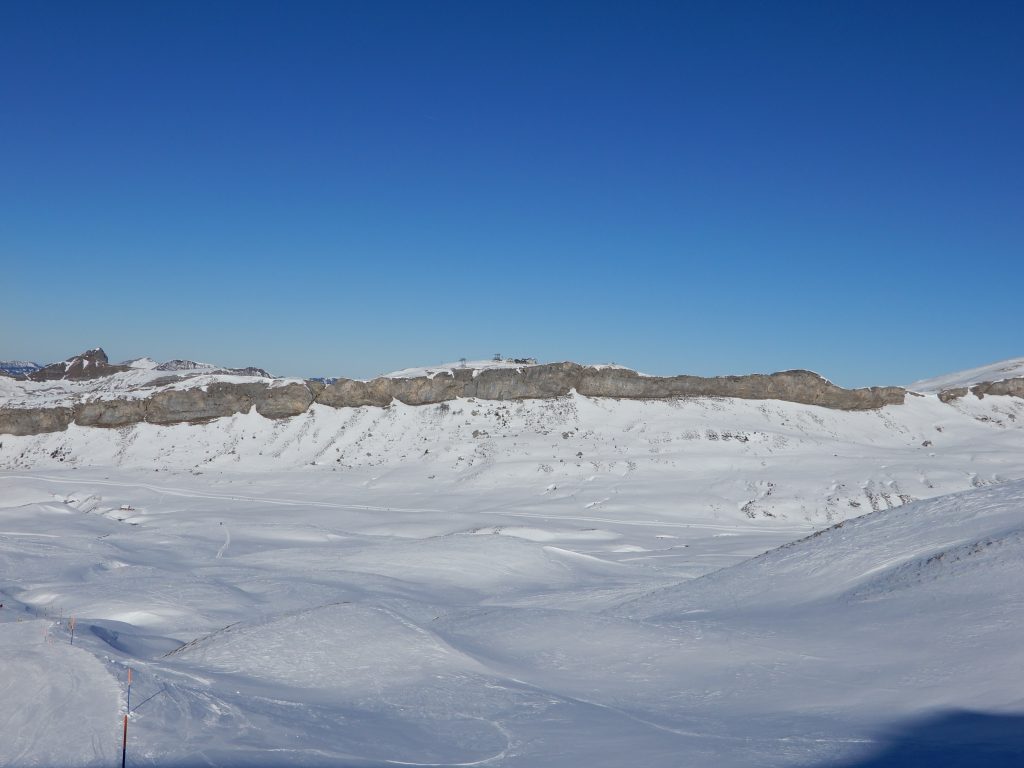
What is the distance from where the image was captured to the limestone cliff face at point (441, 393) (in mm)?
64938

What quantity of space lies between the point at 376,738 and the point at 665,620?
8.60 metres

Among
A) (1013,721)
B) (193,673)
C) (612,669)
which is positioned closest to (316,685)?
(193,673)

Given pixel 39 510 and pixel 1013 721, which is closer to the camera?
pixel 1013 721

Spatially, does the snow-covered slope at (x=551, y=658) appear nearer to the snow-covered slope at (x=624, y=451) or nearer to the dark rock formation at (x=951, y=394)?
the snow-covered slope at (x=624, y=451)

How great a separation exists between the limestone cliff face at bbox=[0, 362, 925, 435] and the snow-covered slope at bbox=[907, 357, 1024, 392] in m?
7.46

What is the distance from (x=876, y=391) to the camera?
65062 mm

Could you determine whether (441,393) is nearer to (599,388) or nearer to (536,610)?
(599,388)

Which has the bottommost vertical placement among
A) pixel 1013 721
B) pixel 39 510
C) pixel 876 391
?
pixel 39 510

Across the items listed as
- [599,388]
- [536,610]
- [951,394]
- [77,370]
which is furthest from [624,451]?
[77,370]

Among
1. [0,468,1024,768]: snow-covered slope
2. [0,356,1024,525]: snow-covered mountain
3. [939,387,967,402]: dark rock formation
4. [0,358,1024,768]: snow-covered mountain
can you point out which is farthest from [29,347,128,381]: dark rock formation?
[939,387,967,402]: dark rock formation

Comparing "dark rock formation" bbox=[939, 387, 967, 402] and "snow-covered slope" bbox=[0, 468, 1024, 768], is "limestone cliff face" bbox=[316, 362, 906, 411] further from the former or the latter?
"snow-covered slope" bbox=[0, 468, 1024, 768]

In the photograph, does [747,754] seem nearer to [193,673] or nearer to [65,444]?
[193,673]

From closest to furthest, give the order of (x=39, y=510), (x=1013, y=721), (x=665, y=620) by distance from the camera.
→ (x=1013, y=721) < (x=665, y=620) < (x=39, y=510)

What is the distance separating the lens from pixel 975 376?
273 feet
